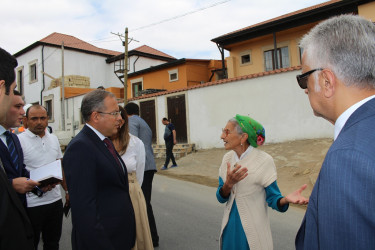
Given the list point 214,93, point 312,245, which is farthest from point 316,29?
point 214,93

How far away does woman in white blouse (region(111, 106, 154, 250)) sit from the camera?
2.68 m

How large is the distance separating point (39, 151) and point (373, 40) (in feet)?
11.2

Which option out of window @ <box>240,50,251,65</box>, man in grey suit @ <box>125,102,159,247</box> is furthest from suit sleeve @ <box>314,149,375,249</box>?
window @ <box>240,50,251,65</box>

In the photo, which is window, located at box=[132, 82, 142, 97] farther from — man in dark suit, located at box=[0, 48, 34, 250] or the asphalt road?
man in dark suit, located at box=[0, 48, 34, 250]

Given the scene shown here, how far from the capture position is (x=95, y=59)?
28141mm

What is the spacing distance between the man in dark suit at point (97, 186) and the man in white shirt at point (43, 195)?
1.29 meters

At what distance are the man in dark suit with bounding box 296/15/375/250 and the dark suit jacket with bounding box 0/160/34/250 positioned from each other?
52.1 inches

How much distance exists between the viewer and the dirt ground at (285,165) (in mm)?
7266

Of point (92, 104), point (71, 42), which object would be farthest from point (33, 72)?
point (92, 104)

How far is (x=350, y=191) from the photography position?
32.1 inches

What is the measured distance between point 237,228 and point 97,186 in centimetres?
127

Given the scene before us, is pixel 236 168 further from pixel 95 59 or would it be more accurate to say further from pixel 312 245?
pixel 95 59

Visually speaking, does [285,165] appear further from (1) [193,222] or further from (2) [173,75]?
(2) [173,75]

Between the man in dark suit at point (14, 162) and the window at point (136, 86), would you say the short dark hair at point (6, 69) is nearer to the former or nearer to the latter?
the man in dark suit at point (14, 162)
